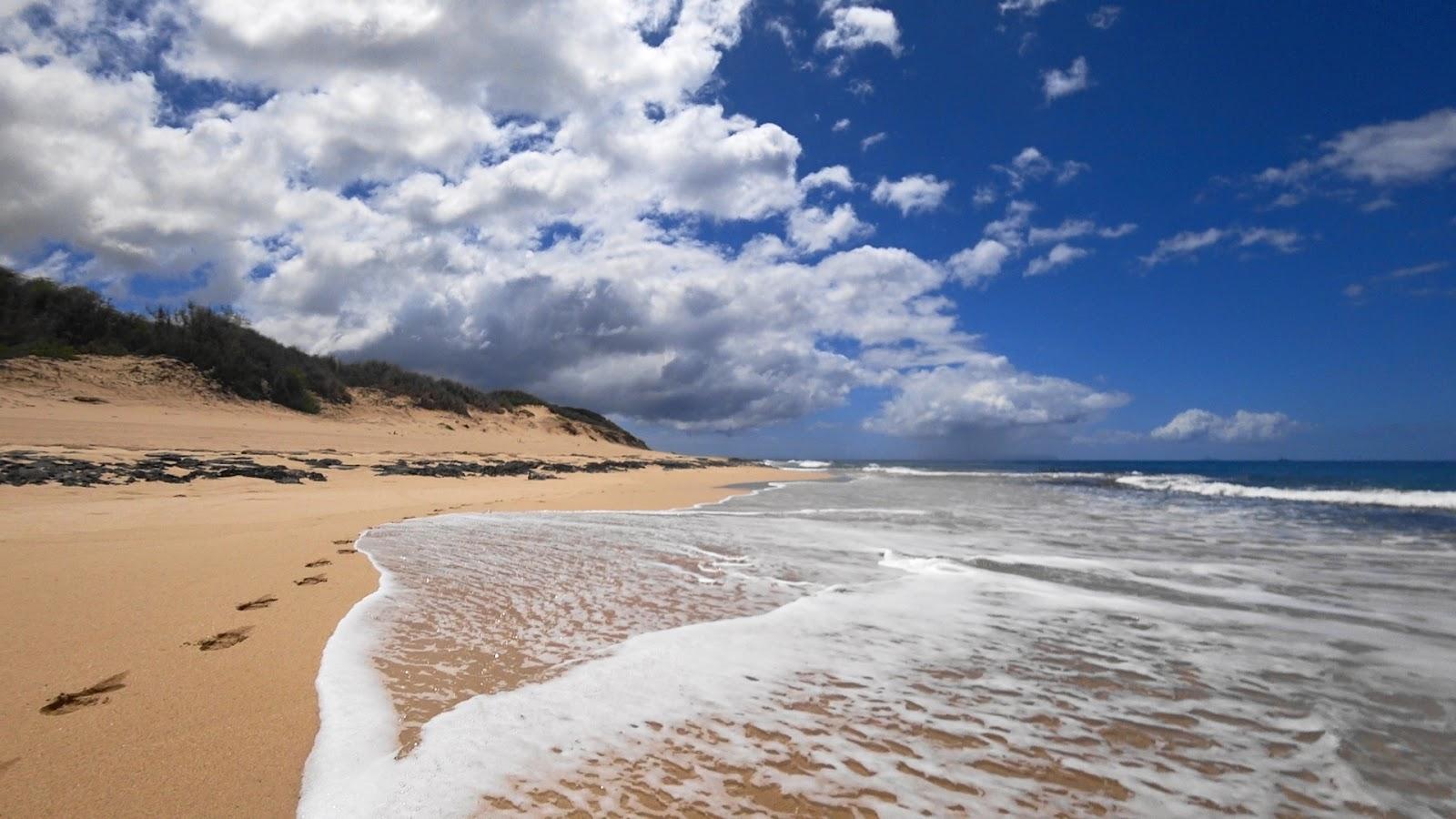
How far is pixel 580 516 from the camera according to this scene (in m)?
10.9

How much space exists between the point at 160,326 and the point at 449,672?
95.0 ft

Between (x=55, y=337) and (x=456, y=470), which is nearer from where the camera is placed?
(x=456, y=470)

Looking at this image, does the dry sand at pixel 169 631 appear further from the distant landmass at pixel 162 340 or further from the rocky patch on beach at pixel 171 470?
the distant landmass at pixel 162 340

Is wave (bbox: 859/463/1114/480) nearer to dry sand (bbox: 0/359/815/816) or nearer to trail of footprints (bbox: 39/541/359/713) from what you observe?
dry sand (bbox: 0/359/815/816)

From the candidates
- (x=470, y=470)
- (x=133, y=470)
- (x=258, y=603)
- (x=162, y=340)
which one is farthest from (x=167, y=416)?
(x=258, y=603)

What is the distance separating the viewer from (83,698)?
2.76 metres

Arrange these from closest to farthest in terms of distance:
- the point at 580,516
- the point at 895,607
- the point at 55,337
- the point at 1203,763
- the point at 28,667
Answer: the point at 1203,763 < the point at 28,667 < the point at 895,607 < the point at 580,516 < the point at 55,337

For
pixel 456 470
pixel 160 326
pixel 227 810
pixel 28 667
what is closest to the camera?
pixel 227 810

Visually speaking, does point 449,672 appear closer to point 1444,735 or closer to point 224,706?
point 224,706

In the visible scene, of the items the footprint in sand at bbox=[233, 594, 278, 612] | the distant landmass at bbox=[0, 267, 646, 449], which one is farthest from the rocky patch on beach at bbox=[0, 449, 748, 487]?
the distant landmass at bbox=[0, 267, 646, 449]

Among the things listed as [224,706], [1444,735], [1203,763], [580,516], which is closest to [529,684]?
[224,706]

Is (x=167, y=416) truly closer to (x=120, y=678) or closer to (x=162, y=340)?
(x=162, y=340)

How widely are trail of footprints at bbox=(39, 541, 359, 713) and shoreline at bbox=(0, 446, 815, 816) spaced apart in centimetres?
1

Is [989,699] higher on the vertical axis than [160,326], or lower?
lower
